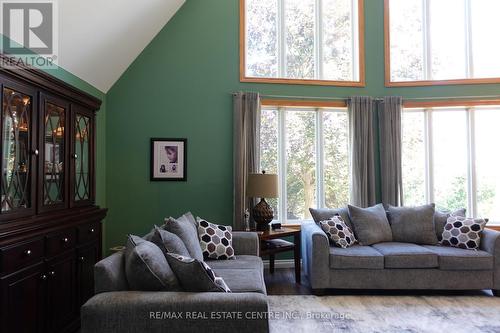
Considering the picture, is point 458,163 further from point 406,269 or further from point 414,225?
point 406,269

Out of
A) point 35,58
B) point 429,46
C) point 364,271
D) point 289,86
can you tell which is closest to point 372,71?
point 429,46

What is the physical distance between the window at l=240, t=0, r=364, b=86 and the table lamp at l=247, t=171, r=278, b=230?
163 cm

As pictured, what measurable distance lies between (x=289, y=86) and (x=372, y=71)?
1310 mm

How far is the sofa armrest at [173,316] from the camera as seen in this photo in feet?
5.80

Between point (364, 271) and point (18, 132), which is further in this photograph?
point (364, 271)

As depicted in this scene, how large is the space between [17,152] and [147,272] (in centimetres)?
122

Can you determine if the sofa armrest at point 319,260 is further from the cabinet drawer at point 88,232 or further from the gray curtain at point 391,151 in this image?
the cabinet drawer at point 88,232

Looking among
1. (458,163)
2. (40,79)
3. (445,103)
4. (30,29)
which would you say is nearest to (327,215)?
(458,163)

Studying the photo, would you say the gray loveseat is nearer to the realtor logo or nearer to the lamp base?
the lamp base

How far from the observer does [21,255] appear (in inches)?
82.1

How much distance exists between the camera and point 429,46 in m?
5.09

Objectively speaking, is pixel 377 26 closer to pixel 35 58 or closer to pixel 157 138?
pixel 157 138

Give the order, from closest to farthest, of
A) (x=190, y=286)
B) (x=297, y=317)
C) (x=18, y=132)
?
(x=190, y=286) → (x=18, y=132) → (x=297, y=317)

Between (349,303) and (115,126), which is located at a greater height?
(115,126)
